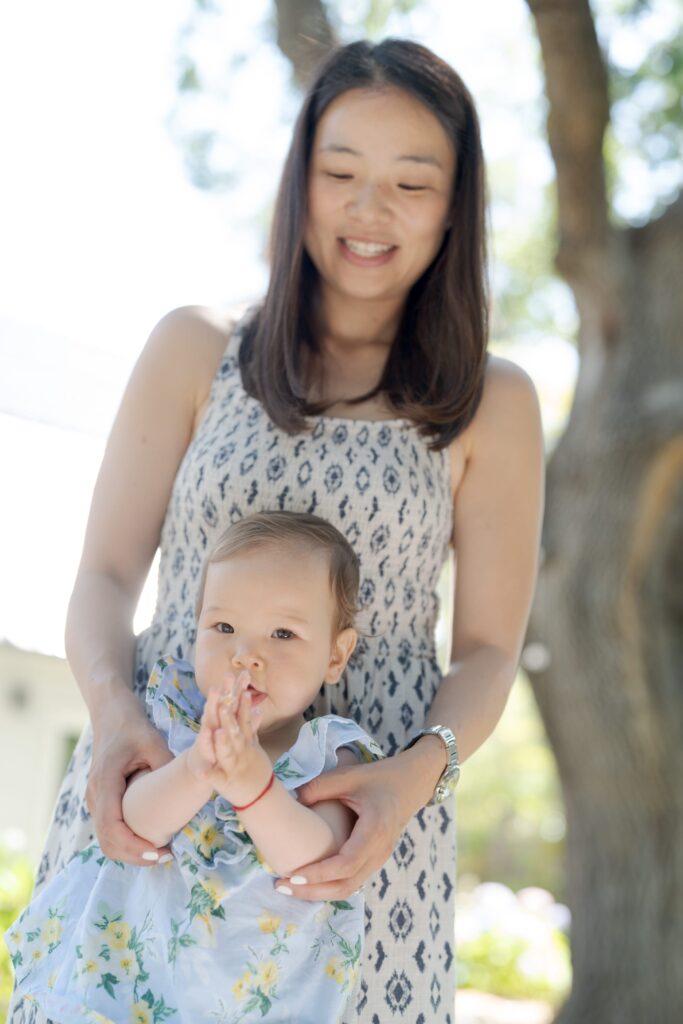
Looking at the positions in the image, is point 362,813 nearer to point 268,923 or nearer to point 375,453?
Answer: point 268,923

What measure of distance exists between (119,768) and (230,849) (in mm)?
200

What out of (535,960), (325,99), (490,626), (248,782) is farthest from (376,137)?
(535,960)

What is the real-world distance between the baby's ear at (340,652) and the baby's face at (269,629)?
0.23 feet

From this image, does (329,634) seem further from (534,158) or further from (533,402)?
(534,158)

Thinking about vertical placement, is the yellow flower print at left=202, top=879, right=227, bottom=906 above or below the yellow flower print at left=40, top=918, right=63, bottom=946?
above

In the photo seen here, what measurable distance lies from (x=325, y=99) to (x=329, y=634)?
113 cm

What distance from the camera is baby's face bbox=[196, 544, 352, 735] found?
199 centimetres

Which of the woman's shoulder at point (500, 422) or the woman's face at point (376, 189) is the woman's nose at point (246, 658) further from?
the woman's face at point (376, 189)

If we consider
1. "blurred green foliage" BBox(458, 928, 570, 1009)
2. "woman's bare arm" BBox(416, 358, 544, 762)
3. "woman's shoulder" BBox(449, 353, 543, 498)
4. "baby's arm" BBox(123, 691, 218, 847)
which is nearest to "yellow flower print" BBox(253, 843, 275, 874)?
"baby's arm" BBox(123, 691, 218, 847)

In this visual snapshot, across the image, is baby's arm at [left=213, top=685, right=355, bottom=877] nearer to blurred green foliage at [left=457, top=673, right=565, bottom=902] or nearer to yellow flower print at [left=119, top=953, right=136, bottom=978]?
yellow flower print at [left=119, top=953, right=136, bottom=978]

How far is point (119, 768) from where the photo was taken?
76.1 inches

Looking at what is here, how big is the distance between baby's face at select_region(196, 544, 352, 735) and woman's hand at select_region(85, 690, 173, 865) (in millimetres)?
120

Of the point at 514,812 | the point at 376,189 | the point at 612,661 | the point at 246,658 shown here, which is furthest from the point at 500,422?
the point at 514,812

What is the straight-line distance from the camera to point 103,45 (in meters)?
9.23
